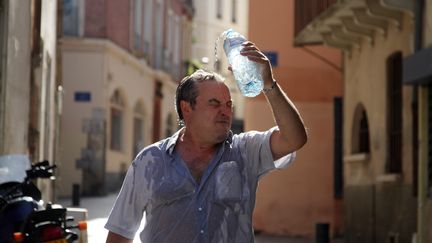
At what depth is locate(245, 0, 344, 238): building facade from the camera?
20.3 meters

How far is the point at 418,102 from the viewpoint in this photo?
11883mm

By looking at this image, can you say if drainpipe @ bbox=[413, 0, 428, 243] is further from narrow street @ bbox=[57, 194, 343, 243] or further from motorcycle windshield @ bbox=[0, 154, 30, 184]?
motorcycle windshield @ bbox=[0, 154, 30, 184]

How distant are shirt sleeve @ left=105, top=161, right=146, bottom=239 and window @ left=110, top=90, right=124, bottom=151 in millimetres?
28740

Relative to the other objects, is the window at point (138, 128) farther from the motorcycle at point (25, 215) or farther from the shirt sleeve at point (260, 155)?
the shirt sleeve at point (260, 155)

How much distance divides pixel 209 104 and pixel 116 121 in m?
30.3

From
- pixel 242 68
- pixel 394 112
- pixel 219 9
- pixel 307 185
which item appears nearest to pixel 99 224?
pixel 307 185

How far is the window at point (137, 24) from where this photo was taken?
118 ft

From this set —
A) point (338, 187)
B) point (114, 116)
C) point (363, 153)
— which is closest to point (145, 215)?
point (363, 153)

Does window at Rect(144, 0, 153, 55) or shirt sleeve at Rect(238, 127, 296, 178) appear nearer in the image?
shirt sleeve at Rect(238, 127, 296, 178)

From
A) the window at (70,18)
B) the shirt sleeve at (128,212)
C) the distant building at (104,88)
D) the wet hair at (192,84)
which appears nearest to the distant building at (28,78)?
the shirt sleeve at (128,212)

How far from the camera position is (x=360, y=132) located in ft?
54.4

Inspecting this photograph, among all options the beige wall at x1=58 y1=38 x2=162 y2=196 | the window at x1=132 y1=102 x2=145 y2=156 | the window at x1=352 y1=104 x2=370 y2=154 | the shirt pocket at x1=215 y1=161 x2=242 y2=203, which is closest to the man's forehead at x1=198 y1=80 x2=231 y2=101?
the shirt pocket at x1=215 y1=161 x2=242 y2=203

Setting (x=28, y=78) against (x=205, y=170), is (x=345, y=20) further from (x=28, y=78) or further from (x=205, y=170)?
(x=205, y=170)

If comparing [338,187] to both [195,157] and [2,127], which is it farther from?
[195,157]
